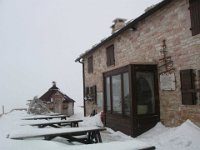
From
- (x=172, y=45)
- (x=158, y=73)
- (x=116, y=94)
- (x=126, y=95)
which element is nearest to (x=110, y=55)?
(x=116, y=94)

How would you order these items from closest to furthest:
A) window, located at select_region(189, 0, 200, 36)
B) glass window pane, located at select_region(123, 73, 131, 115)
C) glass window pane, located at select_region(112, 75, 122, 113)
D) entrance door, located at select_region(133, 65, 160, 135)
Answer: window, located at select_region(189, 0, 200, 36) < entrance door, located at select_region(133, 65, 160, 135) < glass window pane, located at select_region(123, 73, 131, 115) < glass window pane, located at select_region(112, 75, 122, 113)

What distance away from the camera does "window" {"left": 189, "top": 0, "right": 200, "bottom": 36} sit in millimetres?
7016

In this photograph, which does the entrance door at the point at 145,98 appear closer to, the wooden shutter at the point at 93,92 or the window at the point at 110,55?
the window at the point at 110,55

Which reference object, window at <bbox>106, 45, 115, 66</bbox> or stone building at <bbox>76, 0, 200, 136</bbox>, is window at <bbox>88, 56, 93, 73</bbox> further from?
stone building at <bbox>76, 0, 200, 136</bbox>

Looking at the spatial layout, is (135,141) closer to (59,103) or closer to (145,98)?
(145,98)

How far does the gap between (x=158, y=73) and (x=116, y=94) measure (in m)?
1.88

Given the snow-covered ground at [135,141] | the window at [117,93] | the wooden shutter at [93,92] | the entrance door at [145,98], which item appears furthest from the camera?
the wooden shutter at [93,92]

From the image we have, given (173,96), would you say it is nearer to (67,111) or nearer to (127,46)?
(127,46)

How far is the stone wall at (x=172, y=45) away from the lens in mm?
7320

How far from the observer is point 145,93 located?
8688 mm

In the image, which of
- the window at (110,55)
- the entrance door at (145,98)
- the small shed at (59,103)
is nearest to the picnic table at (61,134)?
the entrance door at (145,98)

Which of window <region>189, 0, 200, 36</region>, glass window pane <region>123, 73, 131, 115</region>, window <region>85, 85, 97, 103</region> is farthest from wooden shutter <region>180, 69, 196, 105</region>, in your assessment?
window <region>85, 85, 97, 103</region>

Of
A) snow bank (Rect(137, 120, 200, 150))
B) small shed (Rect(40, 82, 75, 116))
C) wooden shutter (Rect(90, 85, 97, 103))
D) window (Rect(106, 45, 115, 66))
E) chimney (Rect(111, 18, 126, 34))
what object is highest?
chimney (Rect(111, 18, 126, 34))

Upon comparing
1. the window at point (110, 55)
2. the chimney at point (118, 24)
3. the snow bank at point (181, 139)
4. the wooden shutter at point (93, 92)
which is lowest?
the snow bank at point (181, 139)
